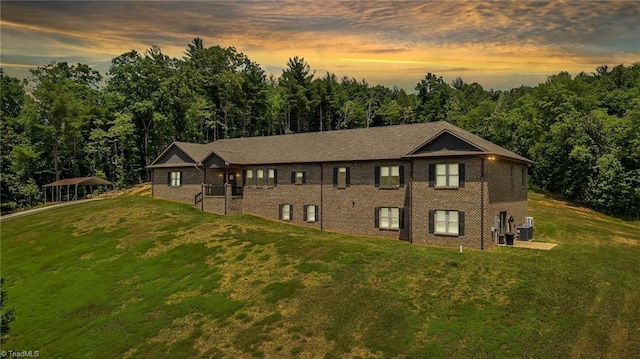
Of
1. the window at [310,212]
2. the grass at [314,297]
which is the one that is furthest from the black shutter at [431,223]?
the window at [310,212]

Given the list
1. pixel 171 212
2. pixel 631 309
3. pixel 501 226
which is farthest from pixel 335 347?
pixel 171 212

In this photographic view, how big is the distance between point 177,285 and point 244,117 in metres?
61.2

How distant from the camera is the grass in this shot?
759 inches

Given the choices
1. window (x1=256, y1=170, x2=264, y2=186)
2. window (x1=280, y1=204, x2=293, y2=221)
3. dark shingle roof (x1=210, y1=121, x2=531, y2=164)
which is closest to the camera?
dark shingle roof (x1=210, y1=121, x2=531, y2=164)

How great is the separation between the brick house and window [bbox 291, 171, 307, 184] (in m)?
0.10

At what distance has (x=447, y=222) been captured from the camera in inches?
1230

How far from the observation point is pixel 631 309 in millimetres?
20719

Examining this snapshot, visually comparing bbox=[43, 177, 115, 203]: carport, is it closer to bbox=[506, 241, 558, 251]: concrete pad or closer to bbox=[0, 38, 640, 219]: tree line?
bbox=[0, 38, 640, 219]: tree line

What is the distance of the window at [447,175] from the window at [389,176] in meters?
3.42

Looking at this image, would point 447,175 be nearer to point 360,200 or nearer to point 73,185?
point 360,200

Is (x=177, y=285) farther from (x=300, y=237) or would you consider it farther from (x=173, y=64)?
(x=173, y=64)

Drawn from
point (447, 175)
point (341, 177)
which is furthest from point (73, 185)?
point (447, 175)

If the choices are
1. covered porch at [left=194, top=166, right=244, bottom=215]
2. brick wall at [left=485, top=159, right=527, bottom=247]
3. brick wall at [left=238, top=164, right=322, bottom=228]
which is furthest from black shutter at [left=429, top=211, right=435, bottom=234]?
covered porch at [left=194, top=166, right=244, bottom=215]

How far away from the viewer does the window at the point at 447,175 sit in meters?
30.8
